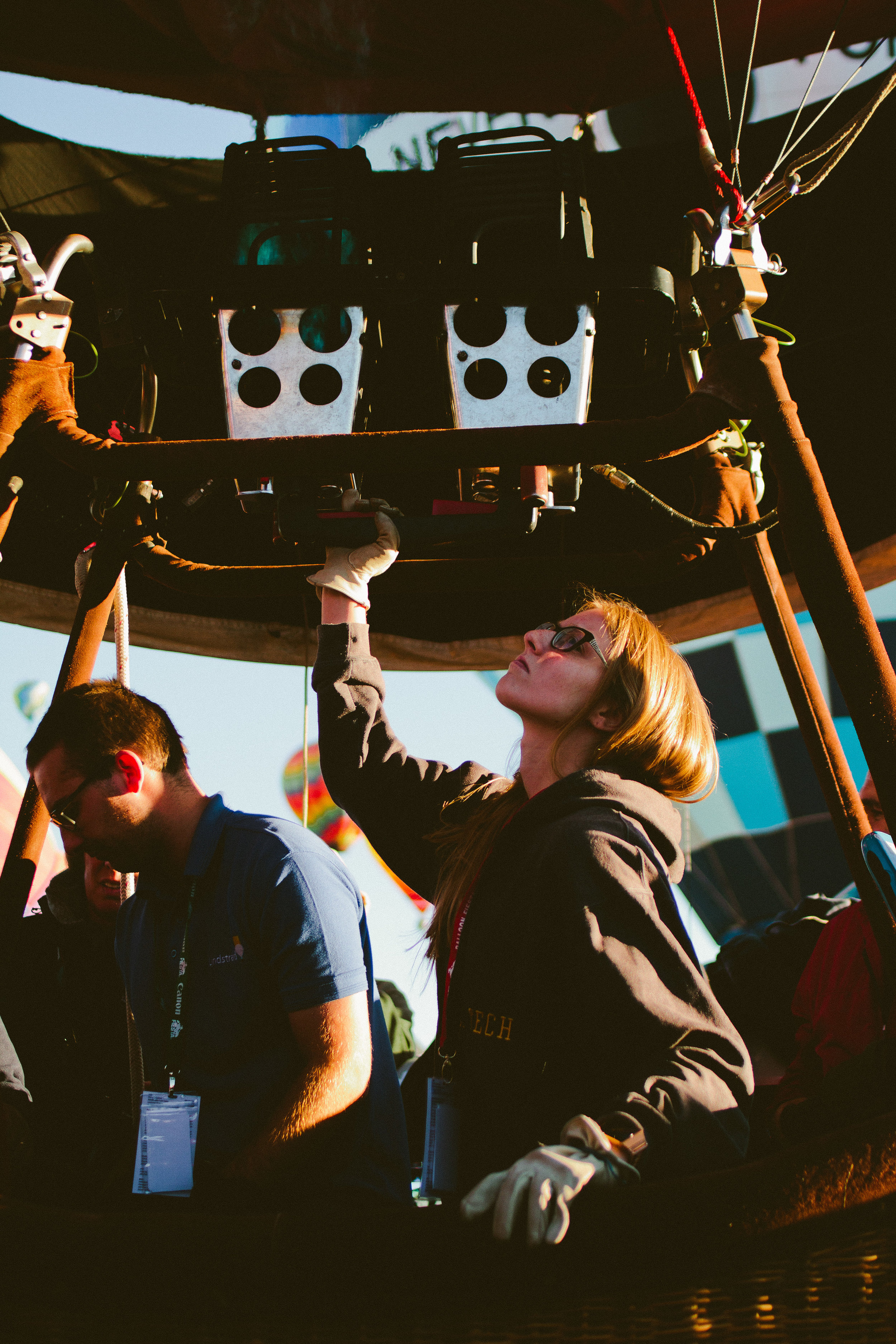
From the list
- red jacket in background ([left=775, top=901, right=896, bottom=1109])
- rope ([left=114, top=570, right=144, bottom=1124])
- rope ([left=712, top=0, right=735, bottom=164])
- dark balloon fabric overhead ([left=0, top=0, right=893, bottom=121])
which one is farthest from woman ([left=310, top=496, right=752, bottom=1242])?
dark balloon fabric overhead ([left=0, top=0, right=893, bottom=121])

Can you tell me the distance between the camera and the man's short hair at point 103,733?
137cm

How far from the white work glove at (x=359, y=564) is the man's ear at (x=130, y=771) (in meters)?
0.41

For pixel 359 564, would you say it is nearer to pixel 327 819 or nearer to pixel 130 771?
pixel 130 771

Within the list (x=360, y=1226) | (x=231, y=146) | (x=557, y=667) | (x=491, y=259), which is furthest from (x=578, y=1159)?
(x=231, y=146)

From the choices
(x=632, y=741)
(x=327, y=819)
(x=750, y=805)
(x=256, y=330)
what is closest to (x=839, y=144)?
(x=256, y=330)

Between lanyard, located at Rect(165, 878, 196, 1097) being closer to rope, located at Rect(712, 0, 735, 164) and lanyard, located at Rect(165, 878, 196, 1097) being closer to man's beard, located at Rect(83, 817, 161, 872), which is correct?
man's beard, located at Rect(83, 817, 161, 872)

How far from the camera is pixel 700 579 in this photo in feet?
10.6

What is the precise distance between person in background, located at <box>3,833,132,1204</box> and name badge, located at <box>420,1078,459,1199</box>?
0.92 metres

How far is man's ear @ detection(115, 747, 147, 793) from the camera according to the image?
4.46 feet

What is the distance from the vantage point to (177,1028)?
1232mm

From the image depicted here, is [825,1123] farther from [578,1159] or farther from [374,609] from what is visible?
[374,609]

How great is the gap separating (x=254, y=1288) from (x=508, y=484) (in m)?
1.42

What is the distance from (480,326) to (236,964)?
145 cm

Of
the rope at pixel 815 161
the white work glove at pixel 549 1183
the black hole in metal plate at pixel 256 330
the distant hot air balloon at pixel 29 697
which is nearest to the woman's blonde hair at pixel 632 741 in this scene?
the white work glove at pixel 549 1183
